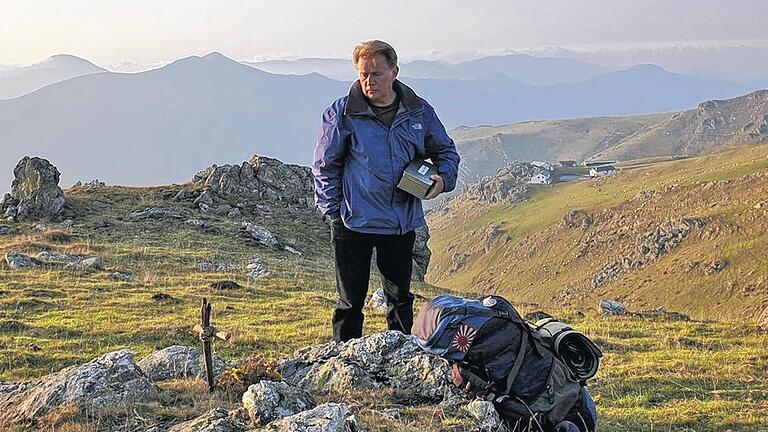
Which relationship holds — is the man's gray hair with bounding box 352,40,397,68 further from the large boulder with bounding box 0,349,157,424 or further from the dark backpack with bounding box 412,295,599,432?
the large boulder with bounding box 0,349,157,424

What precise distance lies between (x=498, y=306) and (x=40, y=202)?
2450cm

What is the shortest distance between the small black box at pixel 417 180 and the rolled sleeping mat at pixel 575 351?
5.75ft

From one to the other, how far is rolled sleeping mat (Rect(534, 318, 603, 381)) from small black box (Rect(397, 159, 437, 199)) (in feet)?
5.75

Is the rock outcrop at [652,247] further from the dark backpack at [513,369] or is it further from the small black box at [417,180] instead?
the dark backpack at [513,369]

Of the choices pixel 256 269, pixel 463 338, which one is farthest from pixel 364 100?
pixel 256 269

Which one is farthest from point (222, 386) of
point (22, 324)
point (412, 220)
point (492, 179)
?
point (492, 179)

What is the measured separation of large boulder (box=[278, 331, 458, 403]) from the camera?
20.0ft

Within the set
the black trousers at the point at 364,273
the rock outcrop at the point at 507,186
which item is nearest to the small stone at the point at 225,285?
the black trousers at the point at 364,273

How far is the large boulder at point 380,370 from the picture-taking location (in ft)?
20.0

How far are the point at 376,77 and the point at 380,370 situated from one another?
282 centimetres

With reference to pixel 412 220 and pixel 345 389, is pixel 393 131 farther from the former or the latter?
pixel 345 389

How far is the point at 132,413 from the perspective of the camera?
211 inches

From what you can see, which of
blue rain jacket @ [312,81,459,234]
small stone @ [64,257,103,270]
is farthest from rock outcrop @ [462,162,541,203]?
blue rain jacket @ [312,81,459,234]

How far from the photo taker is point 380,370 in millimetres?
6398
